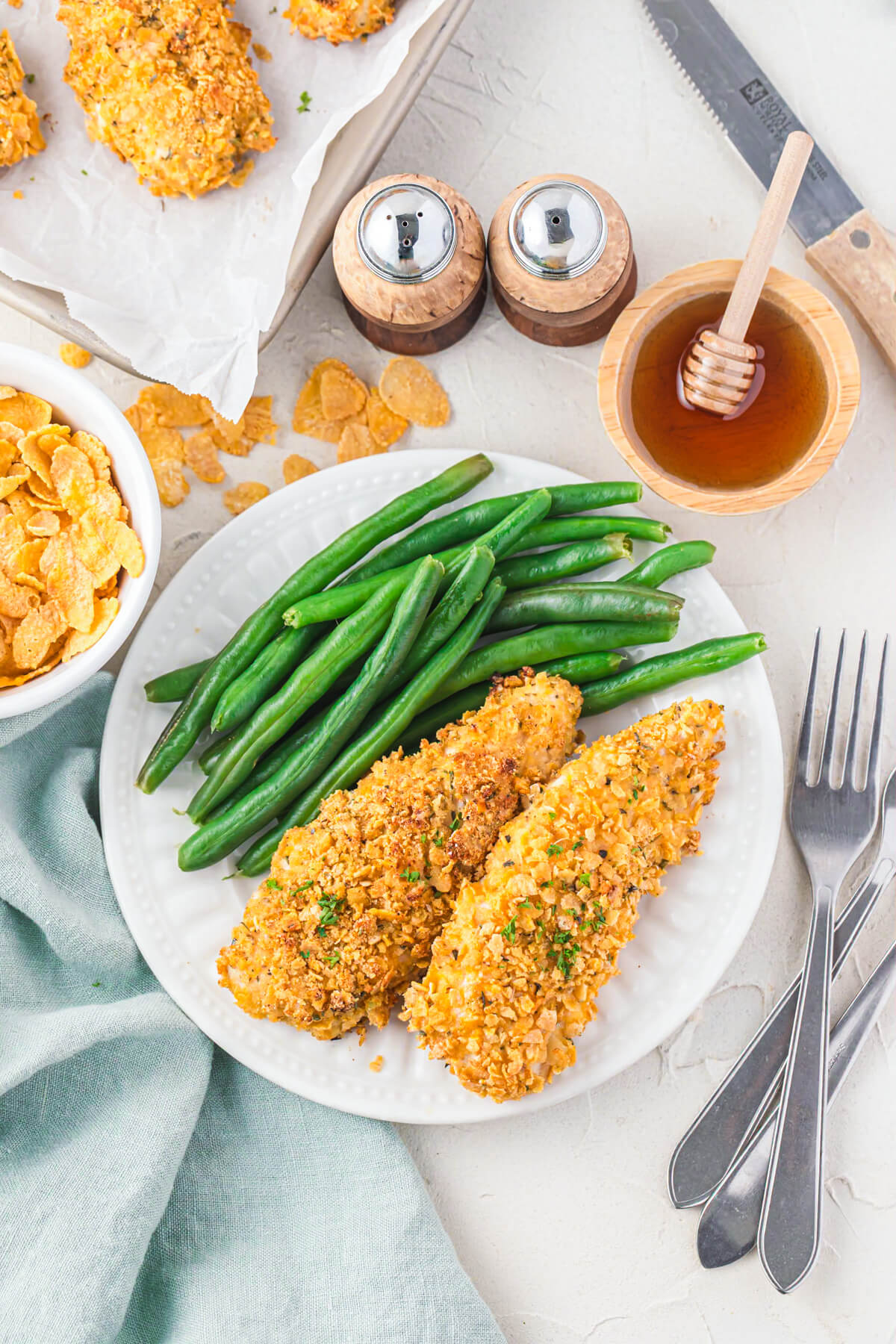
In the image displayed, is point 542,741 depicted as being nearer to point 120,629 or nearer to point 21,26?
point 120,629

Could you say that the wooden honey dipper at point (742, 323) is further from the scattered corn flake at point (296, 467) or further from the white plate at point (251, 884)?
the scattered corn flake at point (296, 467)

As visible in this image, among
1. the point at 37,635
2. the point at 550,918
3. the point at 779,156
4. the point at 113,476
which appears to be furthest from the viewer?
the point at 779,156

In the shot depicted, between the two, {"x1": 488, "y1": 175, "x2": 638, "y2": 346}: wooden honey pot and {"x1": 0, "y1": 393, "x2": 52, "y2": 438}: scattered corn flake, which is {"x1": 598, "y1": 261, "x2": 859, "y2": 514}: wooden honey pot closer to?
{"x1": 488, "y1": 175, "x2": 638, "y2": 346}: wooden honey pot

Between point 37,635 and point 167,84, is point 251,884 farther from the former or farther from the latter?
point 167,84

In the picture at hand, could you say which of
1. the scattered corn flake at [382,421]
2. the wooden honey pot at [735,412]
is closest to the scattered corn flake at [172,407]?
the scattered corn flake at [382,421]

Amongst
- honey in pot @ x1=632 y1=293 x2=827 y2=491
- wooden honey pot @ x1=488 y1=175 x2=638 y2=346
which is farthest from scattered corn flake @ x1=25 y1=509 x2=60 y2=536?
honey in pot @ x1=632 y1=293 x2=827 y2=491

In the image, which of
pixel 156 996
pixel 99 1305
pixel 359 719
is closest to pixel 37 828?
pixel 156 996

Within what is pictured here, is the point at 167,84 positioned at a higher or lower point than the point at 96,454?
higher

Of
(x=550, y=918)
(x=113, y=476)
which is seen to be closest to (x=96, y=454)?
(x=113, y=476)
